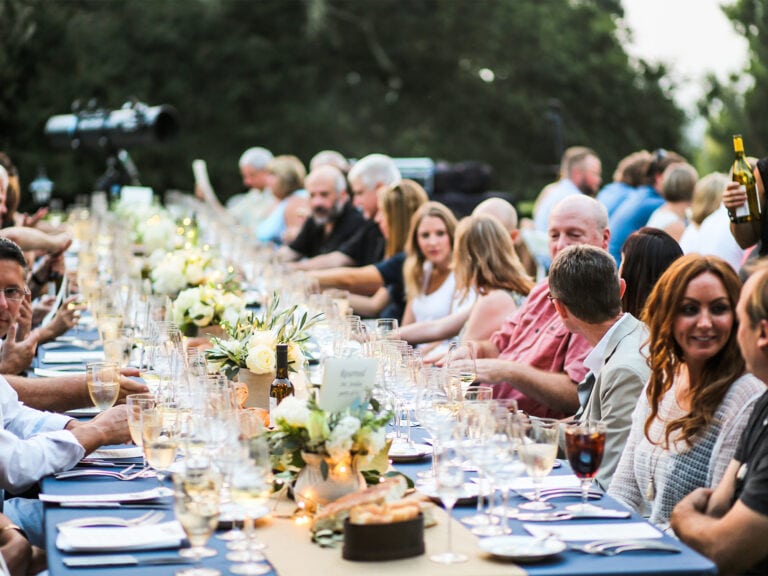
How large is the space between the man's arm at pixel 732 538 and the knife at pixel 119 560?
99cm

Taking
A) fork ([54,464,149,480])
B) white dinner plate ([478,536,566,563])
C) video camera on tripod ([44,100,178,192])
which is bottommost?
white dinner plate ([478,536,566,563])

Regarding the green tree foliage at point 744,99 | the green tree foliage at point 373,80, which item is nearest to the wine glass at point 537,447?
the green tree foliage at point 744,99

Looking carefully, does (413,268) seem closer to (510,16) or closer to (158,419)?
(158,419)

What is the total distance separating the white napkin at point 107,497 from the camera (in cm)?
274

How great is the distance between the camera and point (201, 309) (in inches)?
185

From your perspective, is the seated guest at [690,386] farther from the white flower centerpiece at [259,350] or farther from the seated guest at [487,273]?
the seated guest at [487,273]

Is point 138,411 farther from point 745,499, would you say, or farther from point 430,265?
point 430,265

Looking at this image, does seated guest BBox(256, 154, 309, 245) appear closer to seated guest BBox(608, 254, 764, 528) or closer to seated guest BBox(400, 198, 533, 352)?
seated guest BBox(400, 198, 533, 352)

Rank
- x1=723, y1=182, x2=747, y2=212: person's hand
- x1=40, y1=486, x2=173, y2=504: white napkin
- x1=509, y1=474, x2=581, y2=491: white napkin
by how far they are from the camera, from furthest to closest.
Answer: x1=723, y1=182, x2=747, y2=212: person's hand
x1=509, y1=474, x2=581, y2=491: white napkin
x1=40, y1=486, x2=173, y2=504: white napkin

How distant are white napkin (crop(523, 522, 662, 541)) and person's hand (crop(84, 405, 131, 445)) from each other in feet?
3.79

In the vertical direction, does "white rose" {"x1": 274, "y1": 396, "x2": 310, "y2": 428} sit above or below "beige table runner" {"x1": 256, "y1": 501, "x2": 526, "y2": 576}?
above

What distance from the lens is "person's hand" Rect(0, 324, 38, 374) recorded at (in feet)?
14.3

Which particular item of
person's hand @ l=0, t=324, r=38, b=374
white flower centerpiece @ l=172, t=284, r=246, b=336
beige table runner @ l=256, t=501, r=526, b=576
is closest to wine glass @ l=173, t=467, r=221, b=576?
beige table runner @ l=256, t=501, r=526, b=576

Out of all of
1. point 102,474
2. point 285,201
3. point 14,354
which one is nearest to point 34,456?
point 102,474
